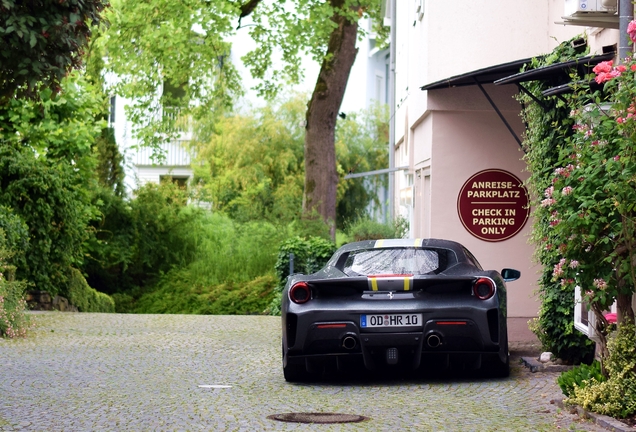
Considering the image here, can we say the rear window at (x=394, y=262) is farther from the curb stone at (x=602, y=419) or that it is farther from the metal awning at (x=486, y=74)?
the metal awning at (x=486, y=74)

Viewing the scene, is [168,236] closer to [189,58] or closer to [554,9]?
[189,58]

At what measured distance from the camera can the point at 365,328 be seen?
9.96 metres

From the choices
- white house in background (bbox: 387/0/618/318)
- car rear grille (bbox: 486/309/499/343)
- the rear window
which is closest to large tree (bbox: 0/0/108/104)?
the rear window

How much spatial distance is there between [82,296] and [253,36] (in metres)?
10.2

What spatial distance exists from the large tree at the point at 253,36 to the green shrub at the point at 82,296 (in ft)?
18.9

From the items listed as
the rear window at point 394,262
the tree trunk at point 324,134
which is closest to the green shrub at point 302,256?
the tree trunk at point 324,134

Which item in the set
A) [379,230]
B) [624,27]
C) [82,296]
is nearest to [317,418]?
[624,27]

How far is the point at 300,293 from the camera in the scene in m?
10.3

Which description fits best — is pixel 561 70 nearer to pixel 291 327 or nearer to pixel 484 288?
pixel 484 288

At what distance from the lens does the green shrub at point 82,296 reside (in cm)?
2283

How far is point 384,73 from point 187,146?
42.9 ft

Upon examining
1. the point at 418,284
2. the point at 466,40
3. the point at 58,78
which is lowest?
the point at 418,284

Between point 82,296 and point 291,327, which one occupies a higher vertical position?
point 291,327

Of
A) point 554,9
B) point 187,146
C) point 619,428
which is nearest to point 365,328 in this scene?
point 619,428
